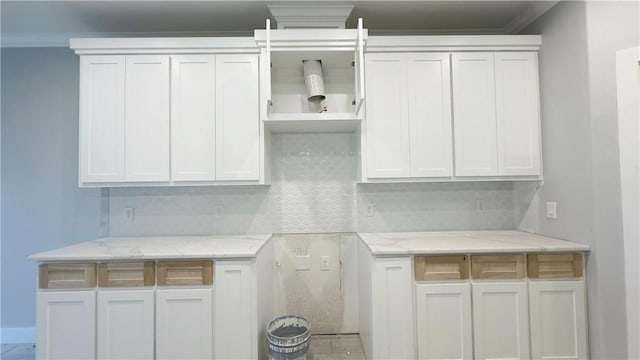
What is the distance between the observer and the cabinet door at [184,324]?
6.18 ft

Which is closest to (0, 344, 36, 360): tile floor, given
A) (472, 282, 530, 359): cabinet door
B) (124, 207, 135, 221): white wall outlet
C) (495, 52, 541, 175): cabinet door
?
(124, 207, 135, 221): white wall outlet

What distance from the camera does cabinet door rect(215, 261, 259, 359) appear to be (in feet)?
6.22

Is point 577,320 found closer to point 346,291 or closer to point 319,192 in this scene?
point 346,291

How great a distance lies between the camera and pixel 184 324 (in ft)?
6.21

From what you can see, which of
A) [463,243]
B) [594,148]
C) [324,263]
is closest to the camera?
[594,148]

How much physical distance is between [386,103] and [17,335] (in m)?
3.78

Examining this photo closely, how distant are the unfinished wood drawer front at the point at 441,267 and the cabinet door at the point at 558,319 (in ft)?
1.52

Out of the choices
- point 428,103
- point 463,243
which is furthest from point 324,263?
point 428,103

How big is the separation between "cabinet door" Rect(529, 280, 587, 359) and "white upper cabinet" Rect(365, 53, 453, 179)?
3.32 ft

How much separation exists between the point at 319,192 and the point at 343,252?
1.93 ft

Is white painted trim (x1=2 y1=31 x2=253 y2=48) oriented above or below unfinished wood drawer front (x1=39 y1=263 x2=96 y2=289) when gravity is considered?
above

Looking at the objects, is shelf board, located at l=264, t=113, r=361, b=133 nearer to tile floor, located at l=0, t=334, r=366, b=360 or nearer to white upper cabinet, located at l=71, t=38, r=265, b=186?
white upper cabinet, located at l=71, t=38, r=265, b=186

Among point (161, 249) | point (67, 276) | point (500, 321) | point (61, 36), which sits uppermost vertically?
point (61, 36)

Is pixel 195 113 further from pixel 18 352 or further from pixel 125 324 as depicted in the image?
pixel 18 352
